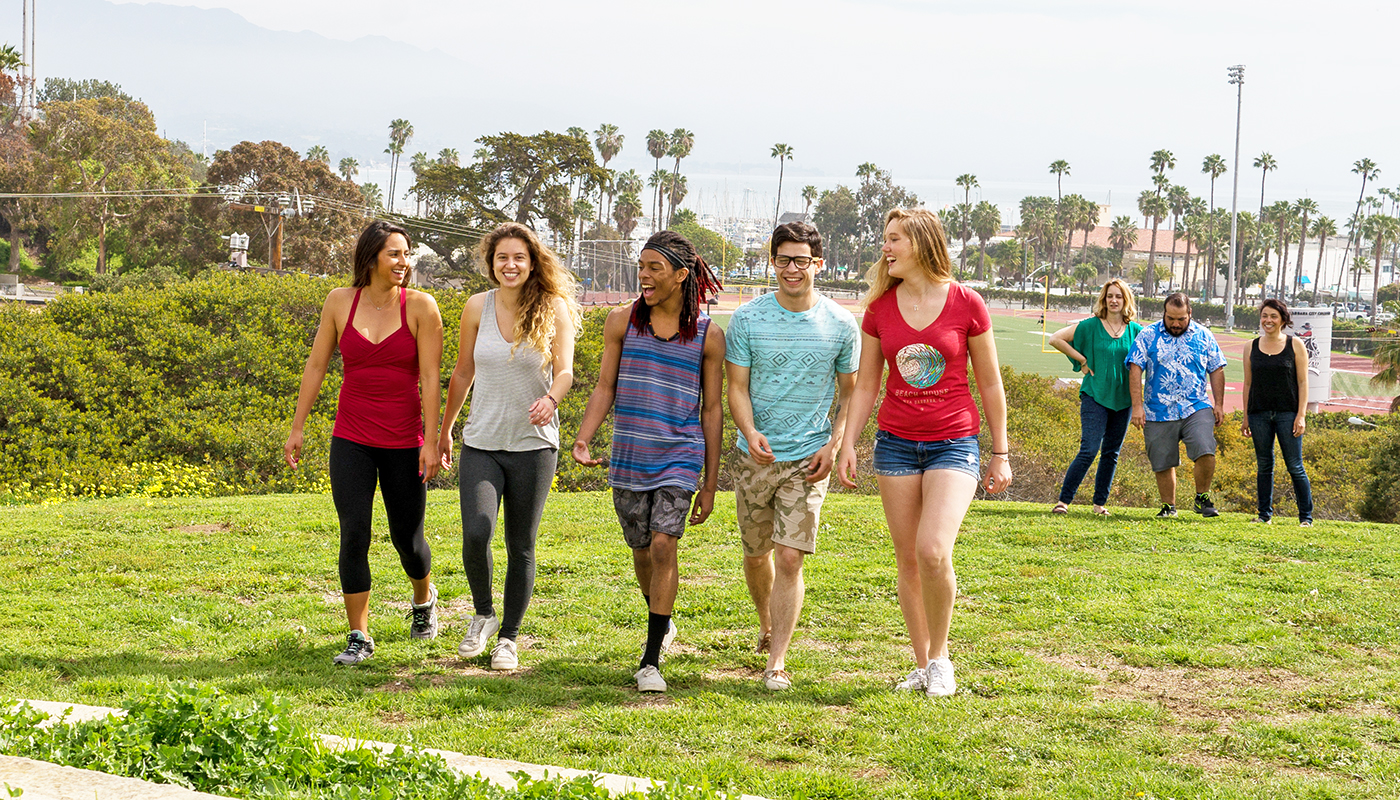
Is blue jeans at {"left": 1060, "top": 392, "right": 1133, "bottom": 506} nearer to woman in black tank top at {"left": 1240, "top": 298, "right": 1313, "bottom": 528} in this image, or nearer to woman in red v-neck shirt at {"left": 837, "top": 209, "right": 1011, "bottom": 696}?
woman in black tank top at {"left": 1240, "top": 298, "right": 1313, "bottom": 528}

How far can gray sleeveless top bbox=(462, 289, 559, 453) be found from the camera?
5211 mm

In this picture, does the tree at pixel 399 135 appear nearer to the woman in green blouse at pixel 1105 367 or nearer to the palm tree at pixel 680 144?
the palm tree at pixel 680 144

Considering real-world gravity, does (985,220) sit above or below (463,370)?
above

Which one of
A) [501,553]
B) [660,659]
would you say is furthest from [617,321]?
[501,553]

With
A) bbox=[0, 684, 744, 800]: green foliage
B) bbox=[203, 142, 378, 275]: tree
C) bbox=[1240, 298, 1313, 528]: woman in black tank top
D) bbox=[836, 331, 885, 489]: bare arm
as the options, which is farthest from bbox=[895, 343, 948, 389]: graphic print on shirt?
bbox=[203, 142, 378, 275]: tree

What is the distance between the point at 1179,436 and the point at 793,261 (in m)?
6.07

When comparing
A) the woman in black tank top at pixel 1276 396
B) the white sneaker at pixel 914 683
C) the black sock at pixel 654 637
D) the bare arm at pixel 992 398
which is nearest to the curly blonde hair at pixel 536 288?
the black sock at pixel 654 637

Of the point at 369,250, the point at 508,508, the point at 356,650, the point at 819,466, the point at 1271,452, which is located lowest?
the point at 356,650

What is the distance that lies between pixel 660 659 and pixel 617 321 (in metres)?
1.63

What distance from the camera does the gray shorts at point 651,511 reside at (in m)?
4.95

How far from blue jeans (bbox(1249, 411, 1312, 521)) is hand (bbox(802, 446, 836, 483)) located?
20.4 ft

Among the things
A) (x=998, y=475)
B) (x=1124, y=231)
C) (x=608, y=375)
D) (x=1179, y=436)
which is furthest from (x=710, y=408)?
(x=1124, y=231)

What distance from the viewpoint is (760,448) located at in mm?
4969

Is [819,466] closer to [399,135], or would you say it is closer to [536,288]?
[536,288]
